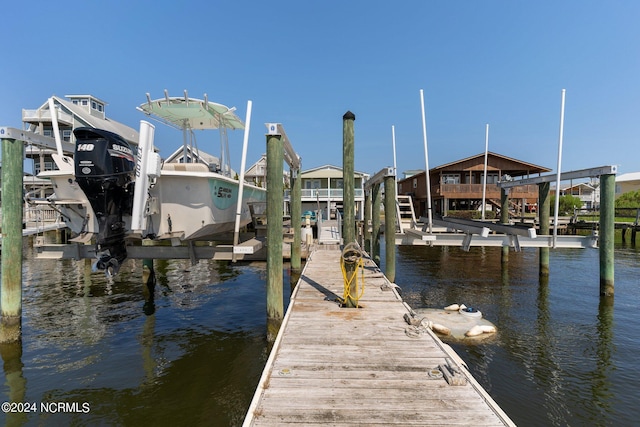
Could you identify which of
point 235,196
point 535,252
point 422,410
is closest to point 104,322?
point 235,196

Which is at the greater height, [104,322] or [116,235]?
[116,235]

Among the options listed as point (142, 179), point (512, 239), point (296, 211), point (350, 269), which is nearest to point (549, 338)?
point (512, 239)

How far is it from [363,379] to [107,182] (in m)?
6.13

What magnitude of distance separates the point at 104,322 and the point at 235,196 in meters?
5.01

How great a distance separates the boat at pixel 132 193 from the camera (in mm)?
6801

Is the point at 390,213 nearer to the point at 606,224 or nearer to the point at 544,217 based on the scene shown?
the point at 606,224

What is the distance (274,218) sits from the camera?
683cm

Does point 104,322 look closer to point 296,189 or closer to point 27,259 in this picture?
point 296,189

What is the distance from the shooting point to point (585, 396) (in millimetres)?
5746

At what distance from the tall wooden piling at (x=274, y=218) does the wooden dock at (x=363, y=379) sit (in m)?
1.07

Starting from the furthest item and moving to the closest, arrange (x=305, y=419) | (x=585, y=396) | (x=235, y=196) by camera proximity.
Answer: (x=235, y=196)
(x=585, y=396)
(x=305, y=419)

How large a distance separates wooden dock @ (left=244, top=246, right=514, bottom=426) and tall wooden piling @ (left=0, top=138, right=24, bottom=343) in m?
5.79

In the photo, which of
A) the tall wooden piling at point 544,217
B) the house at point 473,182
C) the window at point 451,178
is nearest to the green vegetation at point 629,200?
the house at point 473,182

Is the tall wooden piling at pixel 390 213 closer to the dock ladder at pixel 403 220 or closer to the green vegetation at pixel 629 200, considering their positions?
the dock ladder at pixel 403 220
